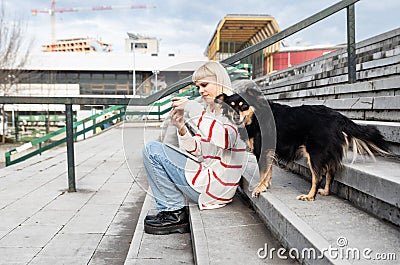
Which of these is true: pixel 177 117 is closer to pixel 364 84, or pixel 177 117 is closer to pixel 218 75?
pixel 218 75

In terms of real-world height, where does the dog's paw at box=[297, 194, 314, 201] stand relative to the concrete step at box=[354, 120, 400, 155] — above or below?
below

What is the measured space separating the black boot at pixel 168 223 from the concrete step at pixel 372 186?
3.60 ft

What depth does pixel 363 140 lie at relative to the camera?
2.58 m

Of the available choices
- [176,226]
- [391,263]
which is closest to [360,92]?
[176,226]

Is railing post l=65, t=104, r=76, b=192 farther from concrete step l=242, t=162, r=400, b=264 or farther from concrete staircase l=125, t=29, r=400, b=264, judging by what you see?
concrete step l=242, t=162, r=400, b=264

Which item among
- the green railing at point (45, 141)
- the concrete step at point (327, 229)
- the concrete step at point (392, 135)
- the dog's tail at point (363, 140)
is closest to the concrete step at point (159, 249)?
the concrete step at point (327, 229)

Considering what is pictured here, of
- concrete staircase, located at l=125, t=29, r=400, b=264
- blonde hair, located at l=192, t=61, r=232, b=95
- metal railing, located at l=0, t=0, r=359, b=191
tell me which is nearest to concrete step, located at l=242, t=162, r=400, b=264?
concrete staircase, located at l=125, t=29, r=400, b=264

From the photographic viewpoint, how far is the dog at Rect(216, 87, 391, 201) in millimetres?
2510

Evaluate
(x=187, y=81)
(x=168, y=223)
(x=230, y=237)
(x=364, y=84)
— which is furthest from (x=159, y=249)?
(x=364, y=84)

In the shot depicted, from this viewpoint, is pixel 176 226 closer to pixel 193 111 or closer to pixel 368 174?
pixel 193 111

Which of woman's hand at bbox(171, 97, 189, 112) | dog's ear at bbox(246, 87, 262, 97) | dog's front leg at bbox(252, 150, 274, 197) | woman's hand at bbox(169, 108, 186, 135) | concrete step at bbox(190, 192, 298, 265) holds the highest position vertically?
dog's ear at bbox(246, 87, 262, 97)

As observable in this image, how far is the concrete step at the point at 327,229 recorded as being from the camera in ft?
5.61

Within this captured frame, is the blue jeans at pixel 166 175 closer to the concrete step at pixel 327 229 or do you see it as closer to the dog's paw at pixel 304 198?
the concrete step at pixel 327 229

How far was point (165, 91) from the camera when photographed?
396 cm
